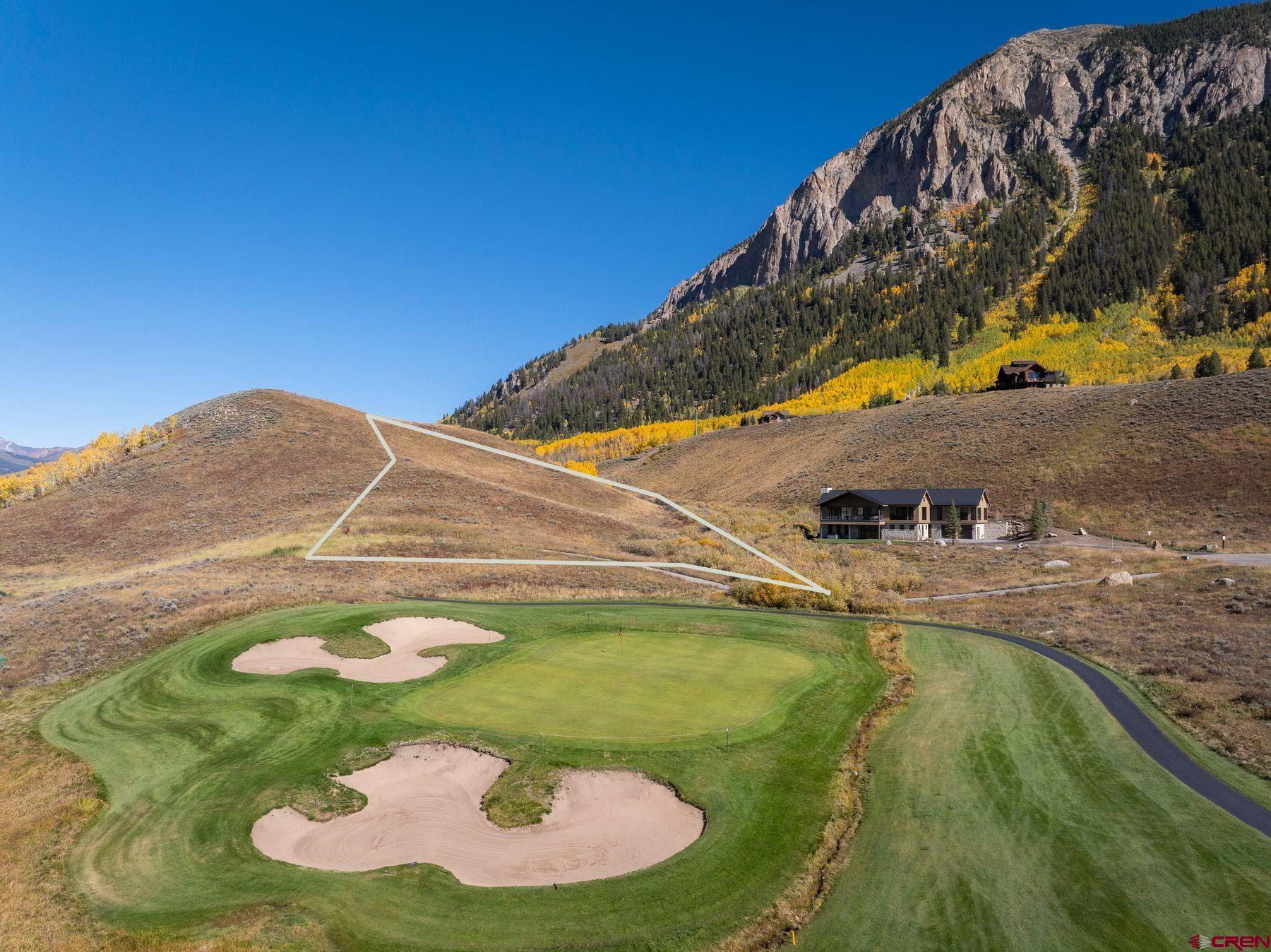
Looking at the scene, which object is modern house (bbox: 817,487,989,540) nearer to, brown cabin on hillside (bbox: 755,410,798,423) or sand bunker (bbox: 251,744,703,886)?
sand bunker (bbox: 251,744,703,886)

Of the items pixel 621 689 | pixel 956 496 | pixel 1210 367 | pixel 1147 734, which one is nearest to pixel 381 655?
pixel 621 689

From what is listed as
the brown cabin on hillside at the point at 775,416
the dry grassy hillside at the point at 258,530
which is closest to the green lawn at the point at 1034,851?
the dry grassy hillside at the point at 258,530

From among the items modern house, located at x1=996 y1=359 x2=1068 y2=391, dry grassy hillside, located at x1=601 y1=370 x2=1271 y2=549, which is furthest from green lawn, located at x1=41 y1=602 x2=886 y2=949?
modern house, located at x1=996 y1=359 x2=1068 y2=391

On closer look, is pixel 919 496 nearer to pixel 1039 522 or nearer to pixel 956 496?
pixel 956 496

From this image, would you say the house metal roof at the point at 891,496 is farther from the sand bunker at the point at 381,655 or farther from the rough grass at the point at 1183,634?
the sand bunker at the point at 381,655

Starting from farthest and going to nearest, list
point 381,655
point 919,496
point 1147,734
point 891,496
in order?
point 891,496, point 919,496, point 381,655, point 1147,734
